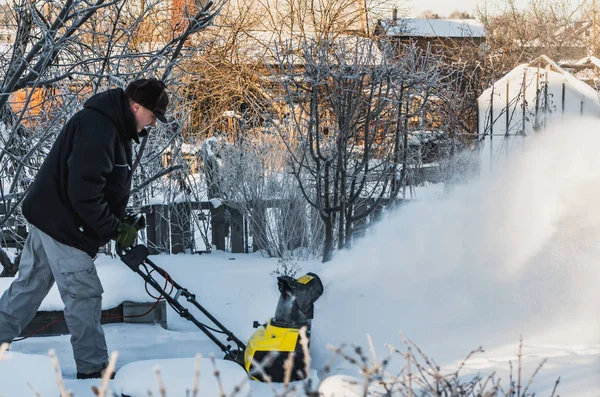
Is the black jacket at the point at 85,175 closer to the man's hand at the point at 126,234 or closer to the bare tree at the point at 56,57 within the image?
the man's hand at the point at 126,234

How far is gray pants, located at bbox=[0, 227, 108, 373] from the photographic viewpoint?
367 cm

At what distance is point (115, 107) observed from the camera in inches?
142

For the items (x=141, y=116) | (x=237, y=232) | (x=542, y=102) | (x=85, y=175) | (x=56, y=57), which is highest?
(x=542, y=102)

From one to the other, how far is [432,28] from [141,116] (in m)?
16.5

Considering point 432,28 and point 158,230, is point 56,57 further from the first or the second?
point 432,28

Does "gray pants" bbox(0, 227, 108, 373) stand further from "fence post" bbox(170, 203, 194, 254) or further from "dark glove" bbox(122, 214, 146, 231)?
"fence post" bbox(170, 203, 194, 254)

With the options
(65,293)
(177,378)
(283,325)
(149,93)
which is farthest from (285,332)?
(149,93)

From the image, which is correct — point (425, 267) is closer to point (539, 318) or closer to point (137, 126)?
point (539, 318)

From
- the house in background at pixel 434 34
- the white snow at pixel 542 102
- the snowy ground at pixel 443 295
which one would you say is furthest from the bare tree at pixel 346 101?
the white snow at pixel 542 102

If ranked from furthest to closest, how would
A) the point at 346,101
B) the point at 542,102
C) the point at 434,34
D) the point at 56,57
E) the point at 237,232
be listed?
the point at 434,34 < the point at 542,102 < the point at 237,232 < the point at 346,101 < the point at 56,57

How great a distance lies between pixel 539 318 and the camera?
15.5ft

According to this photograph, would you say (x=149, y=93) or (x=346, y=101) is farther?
(x=346, y=101)

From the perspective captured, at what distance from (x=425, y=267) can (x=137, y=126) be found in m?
2.84

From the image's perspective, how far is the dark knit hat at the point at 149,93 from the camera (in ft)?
11.8
